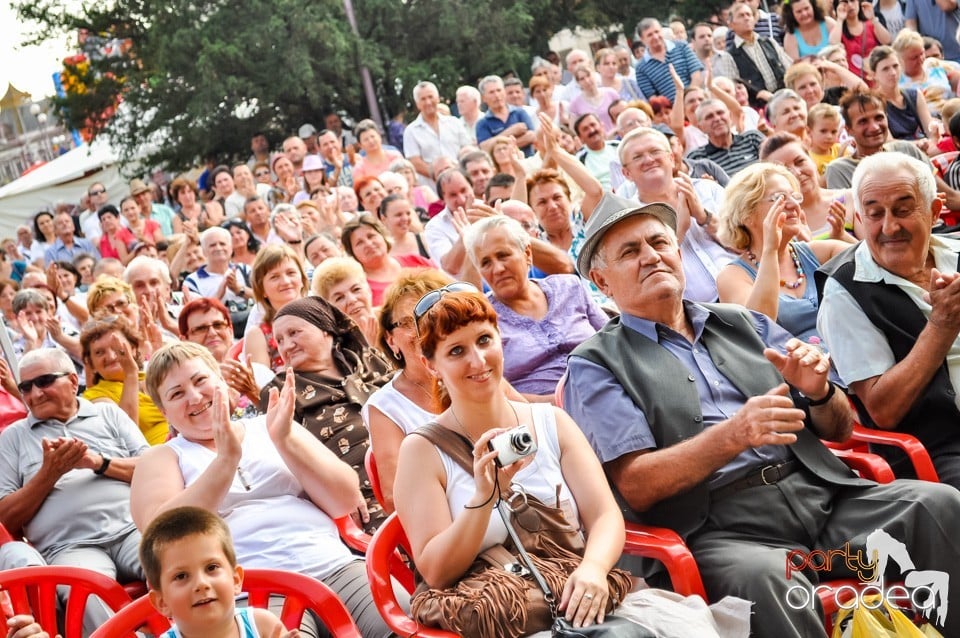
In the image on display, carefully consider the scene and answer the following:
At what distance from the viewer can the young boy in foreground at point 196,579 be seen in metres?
2.53

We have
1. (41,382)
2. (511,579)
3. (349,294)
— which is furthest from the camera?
(349,294)

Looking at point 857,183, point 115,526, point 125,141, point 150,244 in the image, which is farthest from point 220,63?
point 857,183

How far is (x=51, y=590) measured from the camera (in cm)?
321

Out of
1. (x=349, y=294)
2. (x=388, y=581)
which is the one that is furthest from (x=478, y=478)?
(x=349, y=294)

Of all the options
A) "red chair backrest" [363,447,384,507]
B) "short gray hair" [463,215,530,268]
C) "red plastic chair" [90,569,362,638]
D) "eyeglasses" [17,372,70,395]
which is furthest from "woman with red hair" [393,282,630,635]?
"eyeglasses" [17,372,70,395]

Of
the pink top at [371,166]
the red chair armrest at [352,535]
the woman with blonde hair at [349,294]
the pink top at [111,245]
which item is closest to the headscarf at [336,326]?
the woman with blonde hair at [349,294]

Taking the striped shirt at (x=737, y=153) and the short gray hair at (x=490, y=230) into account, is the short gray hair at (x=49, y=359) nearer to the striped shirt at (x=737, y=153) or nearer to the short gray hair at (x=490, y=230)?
the short gray hair at (x=490, y=230)

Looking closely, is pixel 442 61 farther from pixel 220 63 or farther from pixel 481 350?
pixel 481 350

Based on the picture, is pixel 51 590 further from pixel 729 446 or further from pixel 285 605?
pixel 729 446

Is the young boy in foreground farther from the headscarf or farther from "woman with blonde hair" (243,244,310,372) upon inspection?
"woman with blonde hair" (243,244,310,372)

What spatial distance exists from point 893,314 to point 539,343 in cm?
148

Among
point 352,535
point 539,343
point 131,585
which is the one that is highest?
point 539,343

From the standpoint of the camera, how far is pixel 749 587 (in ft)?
8.60

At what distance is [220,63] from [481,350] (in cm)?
1307
